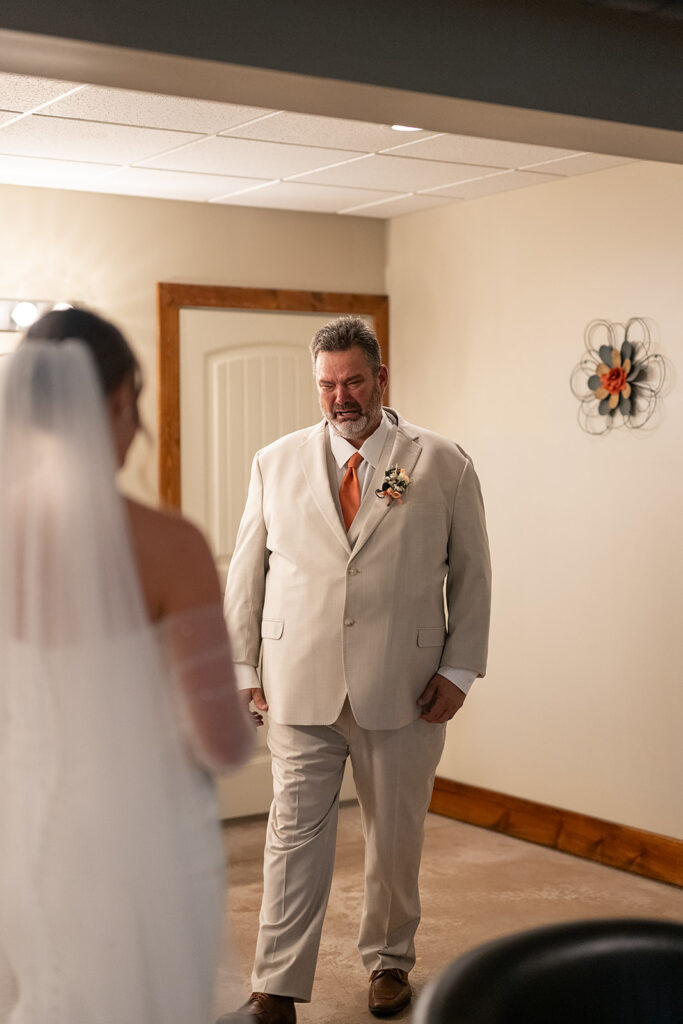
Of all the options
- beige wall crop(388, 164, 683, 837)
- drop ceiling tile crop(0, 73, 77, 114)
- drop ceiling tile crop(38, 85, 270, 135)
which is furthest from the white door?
drop ceiling tile crop(0, 73, 77, 114)

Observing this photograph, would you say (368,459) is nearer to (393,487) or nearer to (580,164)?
(393,487)

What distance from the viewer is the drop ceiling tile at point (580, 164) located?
4715 mm

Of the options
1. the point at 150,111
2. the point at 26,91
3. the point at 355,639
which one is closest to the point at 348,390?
the point at 355,639

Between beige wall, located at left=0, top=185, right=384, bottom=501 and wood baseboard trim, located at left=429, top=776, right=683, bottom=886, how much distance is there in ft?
6.21

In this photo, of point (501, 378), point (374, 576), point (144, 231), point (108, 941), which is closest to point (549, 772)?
point (501, 378)

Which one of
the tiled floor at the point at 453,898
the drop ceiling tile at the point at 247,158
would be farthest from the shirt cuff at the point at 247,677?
the drop ceiling tile at the point at 247,158

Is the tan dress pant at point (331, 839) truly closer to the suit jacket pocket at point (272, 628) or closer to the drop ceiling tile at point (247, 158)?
the suit jacket pocket at point (272, 628)

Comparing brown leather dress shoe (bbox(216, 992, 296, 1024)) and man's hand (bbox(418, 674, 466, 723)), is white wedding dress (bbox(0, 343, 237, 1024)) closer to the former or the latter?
brown leather dress shoe (bbox(216, 992, 296, 1024))

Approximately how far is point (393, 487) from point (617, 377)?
63.1 inches

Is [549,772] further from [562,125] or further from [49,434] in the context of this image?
[49,434]

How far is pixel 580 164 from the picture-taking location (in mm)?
4840

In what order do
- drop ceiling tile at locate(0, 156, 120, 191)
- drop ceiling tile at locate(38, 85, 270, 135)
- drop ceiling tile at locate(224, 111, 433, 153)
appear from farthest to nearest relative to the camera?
drop ceiling tile at locate(0, 156, 120, 191) → drop ceiling tile at locate(224, 111, 433, 153) → drop ceiling tile at locate(38, 85, 270, 135)

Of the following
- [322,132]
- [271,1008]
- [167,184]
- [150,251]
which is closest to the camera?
[271,1008]

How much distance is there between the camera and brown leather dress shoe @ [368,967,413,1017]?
11.7 ft
